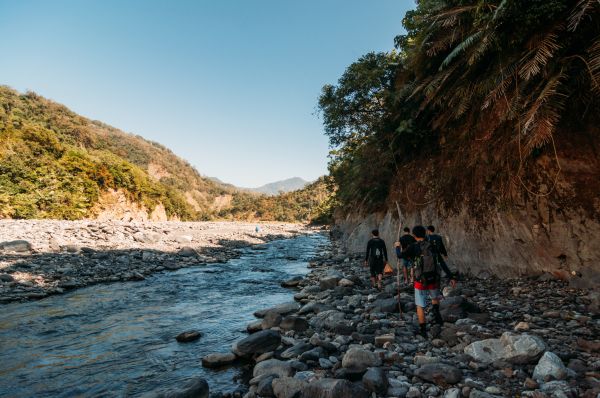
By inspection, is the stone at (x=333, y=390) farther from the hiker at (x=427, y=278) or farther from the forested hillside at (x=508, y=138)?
the forested hillside at (x=508, y=138)

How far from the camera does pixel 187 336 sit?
6.55m

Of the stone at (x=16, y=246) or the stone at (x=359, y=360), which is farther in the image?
the stone at (x=16, y=246)

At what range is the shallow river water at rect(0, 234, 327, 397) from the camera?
4.81 metres

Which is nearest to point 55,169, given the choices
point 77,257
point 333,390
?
point 77,257

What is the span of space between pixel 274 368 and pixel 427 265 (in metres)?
3.51

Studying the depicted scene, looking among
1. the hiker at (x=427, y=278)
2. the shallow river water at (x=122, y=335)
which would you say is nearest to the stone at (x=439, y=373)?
the hiker at (x=427, y=278)

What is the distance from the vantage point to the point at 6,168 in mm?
28109

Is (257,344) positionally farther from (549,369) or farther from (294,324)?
(549,369)

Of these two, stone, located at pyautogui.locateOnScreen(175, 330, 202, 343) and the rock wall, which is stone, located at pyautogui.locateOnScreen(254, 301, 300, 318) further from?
the rock wall

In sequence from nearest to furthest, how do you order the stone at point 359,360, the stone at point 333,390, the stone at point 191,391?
the stone at point 333,390
the stone at point 191,391
the stone at point 359,360

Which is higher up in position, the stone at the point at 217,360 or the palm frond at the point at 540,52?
the palm frond at the point at 540,52

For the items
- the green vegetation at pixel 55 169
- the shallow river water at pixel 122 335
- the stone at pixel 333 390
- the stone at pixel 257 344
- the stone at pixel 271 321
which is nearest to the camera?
the stone at pixel 333 390

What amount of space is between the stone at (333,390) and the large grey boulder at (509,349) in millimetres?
1986

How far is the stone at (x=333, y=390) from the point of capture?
3561 mm
